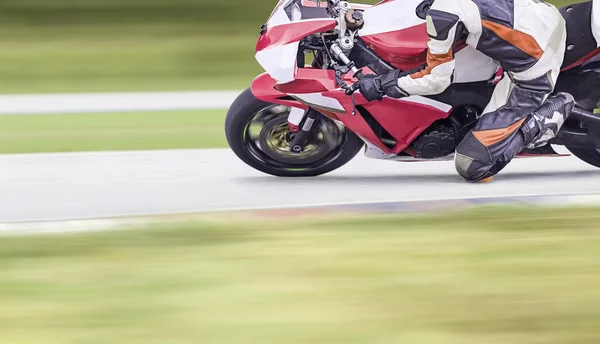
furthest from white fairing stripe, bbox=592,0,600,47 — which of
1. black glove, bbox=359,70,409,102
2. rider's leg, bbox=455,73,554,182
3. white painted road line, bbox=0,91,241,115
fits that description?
white painted road line, bbox=0,91,241,115

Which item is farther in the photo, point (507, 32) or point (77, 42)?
point (77, 42)

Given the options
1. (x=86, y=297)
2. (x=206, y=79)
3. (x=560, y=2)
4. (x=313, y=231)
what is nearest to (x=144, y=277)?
(x=86, y=297)

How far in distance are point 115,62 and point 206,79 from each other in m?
1.06

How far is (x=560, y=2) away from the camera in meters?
11.6

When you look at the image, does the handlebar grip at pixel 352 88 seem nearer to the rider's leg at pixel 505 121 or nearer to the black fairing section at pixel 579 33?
the rider's leg at pixel 505 121

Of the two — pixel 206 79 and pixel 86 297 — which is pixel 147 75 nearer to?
pixel 206 79

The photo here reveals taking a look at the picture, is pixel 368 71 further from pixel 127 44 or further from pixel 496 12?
pixel 127 44

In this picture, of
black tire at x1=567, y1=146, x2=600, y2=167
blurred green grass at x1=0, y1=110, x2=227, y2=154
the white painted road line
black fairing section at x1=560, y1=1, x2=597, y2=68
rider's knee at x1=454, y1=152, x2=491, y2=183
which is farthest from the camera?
the white painted road line

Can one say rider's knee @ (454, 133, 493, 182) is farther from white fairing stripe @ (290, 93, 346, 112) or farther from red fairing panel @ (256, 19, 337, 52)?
red fairing panel @ (256, 19, 337, 52)

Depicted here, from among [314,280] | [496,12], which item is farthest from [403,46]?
[314,280]

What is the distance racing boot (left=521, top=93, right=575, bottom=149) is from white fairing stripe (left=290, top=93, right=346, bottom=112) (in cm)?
94

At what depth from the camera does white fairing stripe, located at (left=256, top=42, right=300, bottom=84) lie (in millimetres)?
4590

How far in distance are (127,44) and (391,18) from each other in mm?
6207

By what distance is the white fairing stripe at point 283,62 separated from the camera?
15.1 feet
